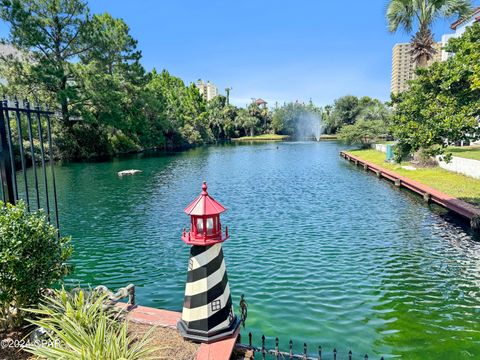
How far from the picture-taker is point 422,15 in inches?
1063

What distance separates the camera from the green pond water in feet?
23.6

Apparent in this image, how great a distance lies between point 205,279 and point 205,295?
26 centimetres

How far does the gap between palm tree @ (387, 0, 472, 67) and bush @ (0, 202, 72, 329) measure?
98.3 feet

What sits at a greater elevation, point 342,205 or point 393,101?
point 393,101

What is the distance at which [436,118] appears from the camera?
11.9 meters

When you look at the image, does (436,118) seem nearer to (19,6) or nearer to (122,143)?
(19,6)

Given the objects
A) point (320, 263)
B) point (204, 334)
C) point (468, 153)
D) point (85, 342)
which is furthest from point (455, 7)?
point (85, 342)

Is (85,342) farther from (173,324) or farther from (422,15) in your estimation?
(422,15)

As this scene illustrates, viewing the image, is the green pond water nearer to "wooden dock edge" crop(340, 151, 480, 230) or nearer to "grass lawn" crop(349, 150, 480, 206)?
"wooden dock edge" crop(340, 151, 480, 230)

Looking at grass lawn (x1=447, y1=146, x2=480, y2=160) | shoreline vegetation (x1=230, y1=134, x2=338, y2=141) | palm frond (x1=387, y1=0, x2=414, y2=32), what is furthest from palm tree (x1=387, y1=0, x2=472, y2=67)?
shoreline vegetation (x1=230, y1=134, x2=338, y2=141)

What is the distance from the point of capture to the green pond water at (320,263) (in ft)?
23.6

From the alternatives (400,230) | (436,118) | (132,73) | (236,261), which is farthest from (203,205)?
(132,73)

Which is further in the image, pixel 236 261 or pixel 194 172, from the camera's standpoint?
pixel 194 172

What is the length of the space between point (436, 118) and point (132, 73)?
4404 cm
